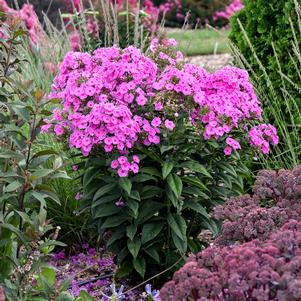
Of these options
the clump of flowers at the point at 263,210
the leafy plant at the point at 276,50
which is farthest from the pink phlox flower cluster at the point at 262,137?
the leafy plant at the point at 276,50

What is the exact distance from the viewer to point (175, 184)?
10.7ft

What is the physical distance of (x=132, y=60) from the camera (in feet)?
11.3

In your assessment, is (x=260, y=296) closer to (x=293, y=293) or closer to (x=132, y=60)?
(x=293, y=293)

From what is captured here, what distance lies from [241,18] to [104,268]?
2381 millimetres

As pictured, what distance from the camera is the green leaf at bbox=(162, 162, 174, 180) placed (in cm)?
319

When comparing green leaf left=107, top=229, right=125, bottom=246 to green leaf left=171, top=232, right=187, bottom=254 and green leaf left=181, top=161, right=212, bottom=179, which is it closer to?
green leaf left=171, top=232, right=187, bottom=254

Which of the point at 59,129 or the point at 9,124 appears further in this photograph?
the point at 59,129

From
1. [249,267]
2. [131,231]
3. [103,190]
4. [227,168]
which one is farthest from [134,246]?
[249,267]

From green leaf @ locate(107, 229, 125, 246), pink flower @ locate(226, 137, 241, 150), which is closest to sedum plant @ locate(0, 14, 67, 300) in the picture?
green leaf @ locate(107, 229, 125, 246)

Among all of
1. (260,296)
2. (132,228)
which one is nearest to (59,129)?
(132,228)

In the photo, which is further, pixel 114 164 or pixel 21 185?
pixel 114 164

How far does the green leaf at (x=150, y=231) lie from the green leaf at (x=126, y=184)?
0.85 ft

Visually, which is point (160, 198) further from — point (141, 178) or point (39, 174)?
point (39, 174)

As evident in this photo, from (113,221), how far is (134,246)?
6.0 inches
